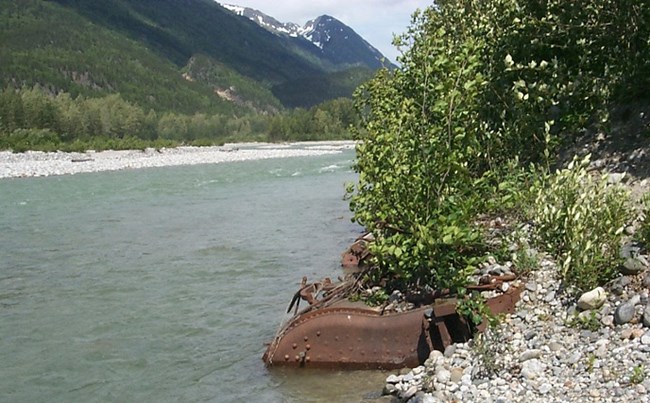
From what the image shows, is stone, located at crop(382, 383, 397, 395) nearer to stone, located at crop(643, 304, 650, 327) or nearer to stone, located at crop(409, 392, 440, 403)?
stone, located at crop(409, 392, 440, 403)

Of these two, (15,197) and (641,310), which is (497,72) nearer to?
(641,310)

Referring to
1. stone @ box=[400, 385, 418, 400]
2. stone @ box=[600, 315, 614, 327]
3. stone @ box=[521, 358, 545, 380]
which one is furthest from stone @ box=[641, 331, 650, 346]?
stone @ box=[400, 385, 418, 400]

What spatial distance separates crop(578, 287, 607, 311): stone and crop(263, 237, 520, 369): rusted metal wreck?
1.12m

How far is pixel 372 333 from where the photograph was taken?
10.5 meters

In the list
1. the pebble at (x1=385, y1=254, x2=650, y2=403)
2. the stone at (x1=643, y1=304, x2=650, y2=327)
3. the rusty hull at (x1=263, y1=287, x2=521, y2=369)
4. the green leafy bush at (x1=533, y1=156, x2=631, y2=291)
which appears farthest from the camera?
the rusty hull at (x1=263, y1=287, x2=521, y2=369)

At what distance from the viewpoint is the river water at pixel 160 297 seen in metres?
10.7

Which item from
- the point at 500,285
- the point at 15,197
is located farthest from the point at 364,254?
the point at 15,197

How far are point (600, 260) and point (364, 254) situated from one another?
8226mm

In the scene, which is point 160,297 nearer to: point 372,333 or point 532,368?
point 372,333

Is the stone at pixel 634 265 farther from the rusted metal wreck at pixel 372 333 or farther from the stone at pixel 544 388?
the stone at pixel 544 388

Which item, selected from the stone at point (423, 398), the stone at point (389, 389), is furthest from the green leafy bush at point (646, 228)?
the stone at point (389, 389)

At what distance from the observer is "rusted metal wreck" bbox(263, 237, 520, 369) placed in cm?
988

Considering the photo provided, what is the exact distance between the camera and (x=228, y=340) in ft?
42.0

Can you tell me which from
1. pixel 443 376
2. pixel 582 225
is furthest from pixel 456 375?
pixel 582 225
